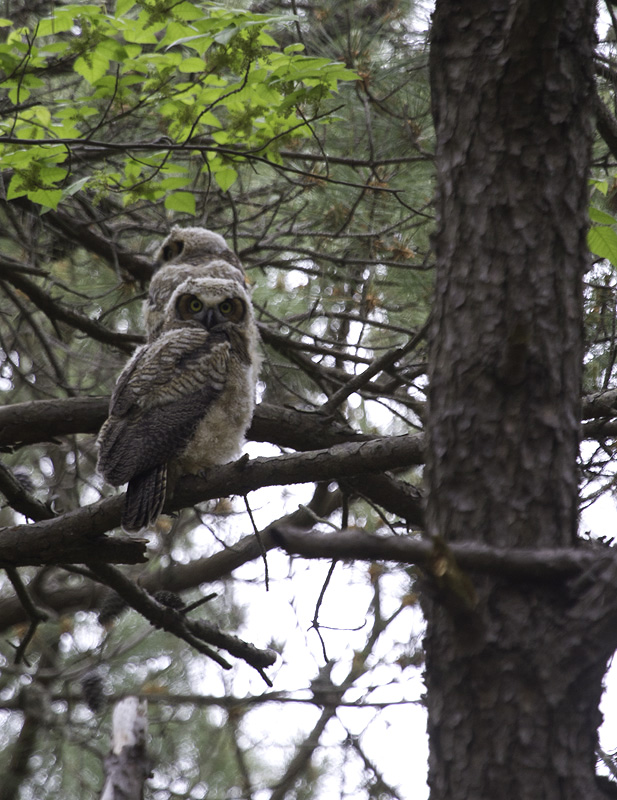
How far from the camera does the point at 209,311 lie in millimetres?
4020

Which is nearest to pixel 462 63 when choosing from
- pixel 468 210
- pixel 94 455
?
pixel 468 210

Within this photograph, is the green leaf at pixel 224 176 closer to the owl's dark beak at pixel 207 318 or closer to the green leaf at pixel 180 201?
the green leaf at pixel 180 201

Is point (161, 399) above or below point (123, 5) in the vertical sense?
below

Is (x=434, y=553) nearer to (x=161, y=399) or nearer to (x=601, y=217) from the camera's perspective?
(x=601, y=217)

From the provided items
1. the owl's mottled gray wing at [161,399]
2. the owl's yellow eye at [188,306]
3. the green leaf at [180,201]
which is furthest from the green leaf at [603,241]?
the owl's yellow eye at [188,306]

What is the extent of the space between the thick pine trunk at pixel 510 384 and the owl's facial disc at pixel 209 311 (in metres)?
2.10

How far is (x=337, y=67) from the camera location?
2.98 metres

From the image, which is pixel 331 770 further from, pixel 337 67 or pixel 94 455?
pixel 337 67

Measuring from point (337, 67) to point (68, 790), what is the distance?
179 inches

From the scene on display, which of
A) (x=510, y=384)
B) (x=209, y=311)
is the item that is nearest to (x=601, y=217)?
(x=510, y=384)

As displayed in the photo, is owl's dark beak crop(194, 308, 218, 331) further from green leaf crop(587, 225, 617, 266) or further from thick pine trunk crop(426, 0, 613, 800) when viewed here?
thick pine trunk crop(426, 0, 613, 800)

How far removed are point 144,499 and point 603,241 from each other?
1.81 metres

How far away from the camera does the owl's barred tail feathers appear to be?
3.14 m

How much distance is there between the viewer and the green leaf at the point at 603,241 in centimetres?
279
